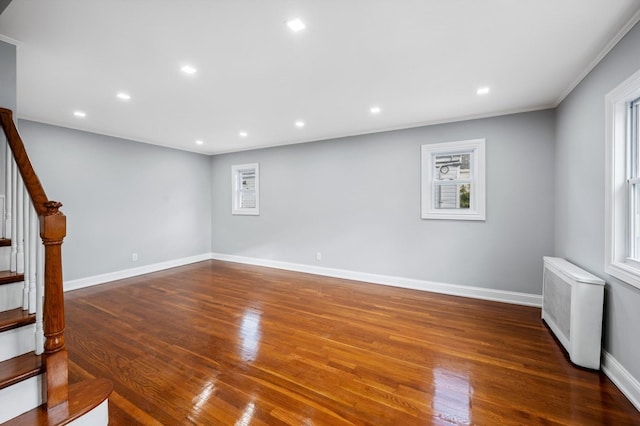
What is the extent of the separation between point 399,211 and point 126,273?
195 inches

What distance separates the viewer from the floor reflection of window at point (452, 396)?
171 cm

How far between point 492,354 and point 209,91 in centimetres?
383

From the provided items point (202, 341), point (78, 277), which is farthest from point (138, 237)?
point (202, 341)

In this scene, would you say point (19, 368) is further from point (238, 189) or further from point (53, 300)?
point (238, 189)

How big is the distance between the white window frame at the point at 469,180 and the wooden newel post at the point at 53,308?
401 centimetres

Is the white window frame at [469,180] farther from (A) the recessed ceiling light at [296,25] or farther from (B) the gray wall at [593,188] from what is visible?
(A) the recessed ceiling light at [296,25]

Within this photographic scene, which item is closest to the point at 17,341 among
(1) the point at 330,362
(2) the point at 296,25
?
(1) the point at 330,362

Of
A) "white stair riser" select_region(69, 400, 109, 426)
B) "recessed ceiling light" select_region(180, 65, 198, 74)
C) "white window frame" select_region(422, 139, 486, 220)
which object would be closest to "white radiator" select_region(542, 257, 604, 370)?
"white window frame" select_region(422, 139, 486, 220)

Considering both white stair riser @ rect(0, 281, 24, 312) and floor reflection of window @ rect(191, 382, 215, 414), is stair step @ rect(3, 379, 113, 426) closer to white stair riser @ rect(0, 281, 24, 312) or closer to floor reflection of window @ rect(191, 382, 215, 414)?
floor reflection of window @ rect(191, 382, 215, 414)

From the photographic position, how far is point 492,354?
2.41 m

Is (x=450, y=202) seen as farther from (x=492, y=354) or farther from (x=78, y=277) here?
(x=78, y=277)

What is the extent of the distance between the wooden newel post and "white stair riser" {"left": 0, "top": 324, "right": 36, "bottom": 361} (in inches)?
8.6

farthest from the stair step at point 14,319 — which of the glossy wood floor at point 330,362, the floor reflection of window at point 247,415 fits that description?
the floor reflection of window at point 247,415

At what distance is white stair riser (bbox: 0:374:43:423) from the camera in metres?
1.32
